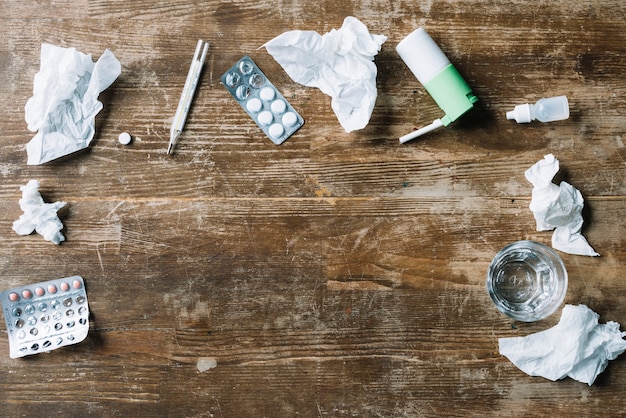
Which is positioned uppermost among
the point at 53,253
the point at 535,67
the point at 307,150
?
the point at 535,67

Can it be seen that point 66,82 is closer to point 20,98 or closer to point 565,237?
point 20,98

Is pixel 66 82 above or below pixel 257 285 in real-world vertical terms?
above

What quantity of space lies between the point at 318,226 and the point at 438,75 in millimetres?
312

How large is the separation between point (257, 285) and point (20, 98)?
1.68ft

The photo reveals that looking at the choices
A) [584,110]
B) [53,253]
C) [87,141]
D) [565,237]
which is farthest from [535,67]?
[53,253]

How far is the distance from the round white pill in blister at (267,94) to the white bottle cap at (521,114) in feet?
1.29

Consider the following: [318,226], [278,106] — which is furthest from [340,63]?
[318,226]

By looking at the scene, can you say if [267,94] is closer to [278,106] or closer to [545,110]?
[278,106]

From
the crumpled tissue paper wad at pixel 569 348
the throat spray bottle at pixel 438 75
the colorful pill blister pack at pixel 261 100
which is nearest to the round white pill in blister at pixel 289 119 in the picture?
the colorful pill blister pack at pixel 261 100

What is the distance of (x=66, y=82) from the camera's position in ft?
2.85

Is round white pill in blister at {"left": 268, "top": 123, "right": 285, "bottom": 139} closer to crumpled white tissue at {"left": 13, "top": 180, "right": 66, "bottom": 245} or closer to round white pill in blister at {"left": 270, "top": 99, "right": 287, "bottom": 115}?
round white pill in blister at {"left": 270, "top": 99, "right": 287, "bottom": 115}

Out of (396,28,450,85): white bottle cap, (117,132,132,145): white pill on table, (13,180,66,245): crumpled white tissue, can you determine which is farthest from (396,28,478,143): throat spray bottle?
(13,180,66,245): crumpled white tissue

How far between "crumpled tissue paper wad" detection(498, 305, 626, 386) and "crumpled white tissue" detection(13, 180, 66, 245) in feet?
2.52

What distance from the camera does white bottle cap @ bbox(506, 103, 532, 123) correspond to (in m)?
0.86
